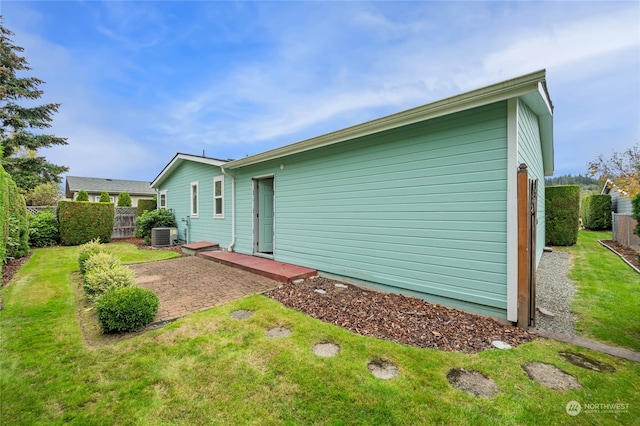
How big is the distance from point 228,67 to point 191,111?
566 centimetres

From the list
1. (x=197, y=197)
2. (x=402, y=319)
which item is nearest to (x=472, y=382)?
(x=402, y=319)

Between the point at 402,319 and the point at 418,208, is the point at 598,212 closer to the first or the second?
the point at 418,208

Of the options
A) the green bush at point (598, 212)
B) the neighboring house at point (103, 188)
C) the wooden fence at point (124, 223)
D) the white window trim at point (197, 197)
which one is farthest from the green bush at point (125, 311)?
the neighboring house at point (103, 188)

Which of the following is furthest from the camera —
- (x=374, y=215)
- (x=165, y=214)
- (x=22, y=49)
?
(x=22, y=49)

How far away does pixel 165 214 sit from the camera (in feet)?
37.8

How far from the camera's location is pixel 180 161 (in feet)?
35.9

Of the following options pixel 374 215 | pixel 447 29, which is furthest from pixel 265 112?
pixel 374 215

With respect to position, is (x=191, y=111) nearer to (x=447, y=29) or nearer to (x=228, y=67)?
(x=228, y=67)

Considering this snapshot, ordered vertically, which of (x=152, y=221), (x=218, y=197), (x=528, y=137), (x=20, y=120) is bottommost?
(x=152, y=221)

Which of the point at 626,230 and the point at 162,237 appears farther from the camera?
the point at 162,237

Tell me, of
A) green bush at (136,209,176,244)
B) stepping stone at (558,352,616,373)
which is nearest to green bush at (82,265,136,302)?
stepping stone at (558,352,616,373)

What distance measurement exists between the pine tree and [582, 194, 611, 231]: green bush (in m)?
32.0

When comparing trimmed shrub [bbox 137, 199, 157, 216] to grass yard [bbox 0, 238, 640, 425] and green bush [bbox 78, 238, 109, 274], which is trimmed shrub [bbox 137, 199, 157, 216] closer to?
green bush [bbox 78, 238, 109, 274]

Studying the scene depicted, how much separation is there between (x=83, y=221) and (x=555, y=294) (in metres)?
14.7
